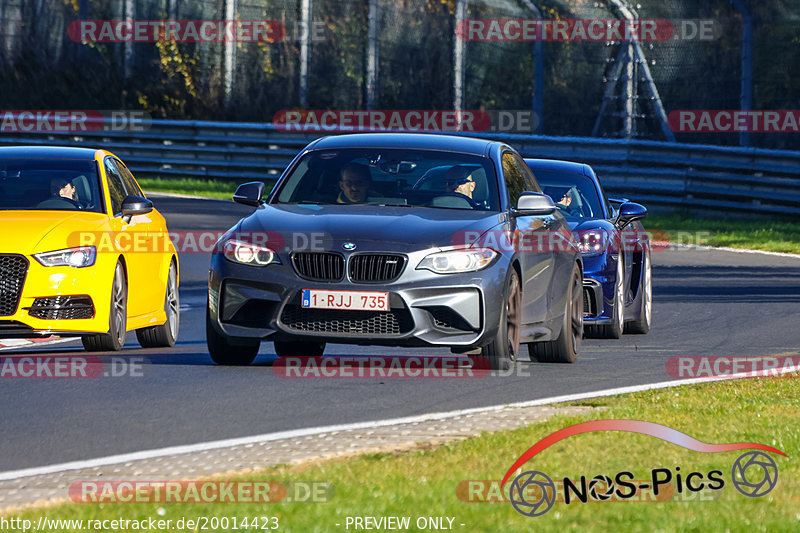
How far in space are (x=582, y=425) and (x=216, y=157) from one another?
25.1 meters

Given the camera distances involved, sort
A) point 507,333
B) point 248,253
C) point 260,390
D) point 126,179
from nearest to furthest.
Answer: point 260,390, point 248,253, point 507,333, point 126,179

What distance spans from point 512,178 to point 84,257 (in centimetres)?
327

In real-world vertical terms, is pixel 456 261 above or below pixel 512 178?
below

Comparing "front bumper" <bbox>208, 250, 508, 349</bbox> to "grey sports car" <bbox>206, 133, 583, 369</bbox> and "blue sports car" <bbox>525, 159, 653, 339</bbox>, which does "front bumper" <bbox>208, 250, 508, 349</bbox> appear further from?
"blue sports car" <bbox>525, 159, 653, 339</bbox>

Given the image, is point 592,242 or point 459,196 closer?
point 459,196

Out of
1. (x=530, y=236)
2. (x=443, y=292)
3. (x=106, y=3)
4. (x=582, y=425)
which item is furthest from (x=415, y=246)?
(x=106, y=3)

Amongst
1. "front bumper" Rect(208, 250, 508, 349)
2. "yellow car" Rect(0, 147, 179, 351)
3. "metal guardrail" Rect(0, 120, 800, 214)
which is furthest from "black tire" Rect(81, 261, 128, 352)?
"metal guardrail" Rect(0, 120, 800, 214)

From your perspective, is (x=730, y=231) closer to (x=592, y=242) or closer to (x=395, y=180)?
(x=592, y=242)

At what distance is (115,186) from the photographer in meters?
13.8

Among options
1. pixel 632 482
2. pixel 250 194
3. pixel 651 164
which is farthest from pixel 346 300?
pixel 651 164

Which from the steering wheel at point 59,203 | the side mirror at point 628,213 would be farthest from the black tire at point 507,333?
the side mirror at point 628,213

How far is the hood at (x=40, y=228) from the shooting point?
477 inches

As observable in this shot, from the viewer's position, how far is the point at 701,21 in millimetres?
28625

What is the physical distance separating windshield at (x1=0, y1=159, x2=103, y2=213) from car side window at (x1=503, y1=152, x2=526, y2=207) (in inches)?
128
